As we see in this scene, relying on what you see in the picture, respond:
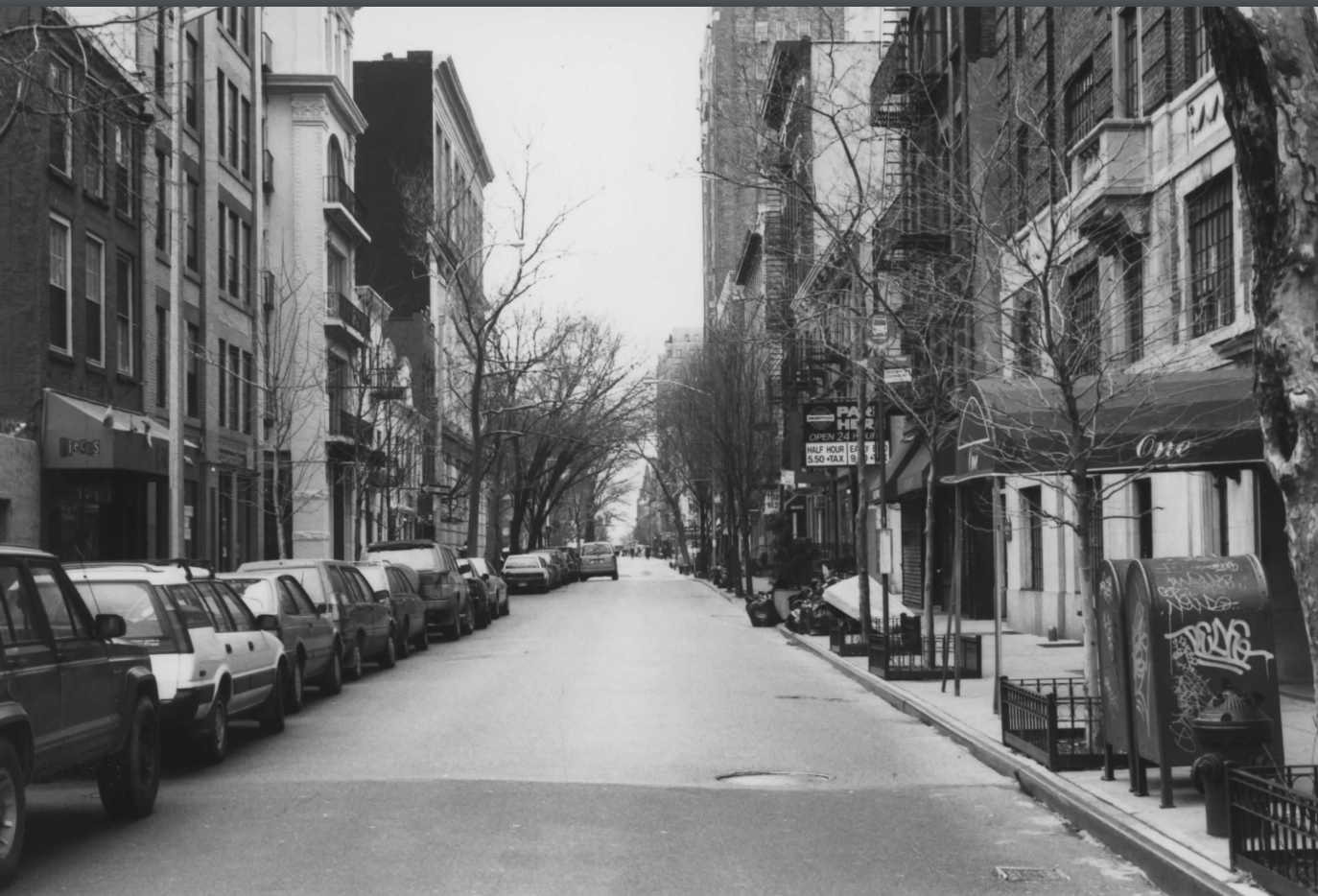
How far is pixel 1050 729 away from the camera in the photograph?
38.2ft

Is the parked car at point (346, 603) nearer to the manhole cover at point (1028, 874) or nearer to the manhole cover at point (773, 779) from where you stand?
the manhole cover at point (773, 779)

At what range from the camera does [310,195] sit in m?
51.4

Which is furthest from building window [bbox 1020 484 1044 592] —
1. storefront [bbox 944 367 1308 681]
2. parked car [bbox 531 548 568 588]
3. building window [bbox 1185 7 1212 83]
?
parked car [bbox 531 548 568 588]

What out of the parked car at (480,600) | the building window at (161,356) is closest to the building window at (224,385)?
the building window at (161,356)

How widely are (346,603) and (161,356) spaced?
1457 centimetres

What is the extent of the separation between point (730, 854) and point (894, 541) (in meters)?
37.5

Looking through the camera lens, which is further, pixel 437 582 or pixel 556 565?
pixel 556 565

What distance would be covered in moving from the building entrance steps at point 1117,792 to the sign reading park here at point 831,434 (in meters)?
11.4

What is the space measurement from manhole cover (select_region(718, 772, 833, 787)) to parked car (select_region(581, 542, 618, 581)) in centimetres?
6616

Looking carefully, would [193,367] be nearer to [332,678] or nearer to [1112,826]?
[332,678]

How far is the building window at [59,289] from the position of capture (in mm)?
27234

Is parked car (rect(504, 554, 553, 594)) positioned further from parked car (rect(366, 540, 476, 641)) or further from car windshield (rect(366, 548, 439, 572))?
car windshield (rect(366, 548, 439, 572))

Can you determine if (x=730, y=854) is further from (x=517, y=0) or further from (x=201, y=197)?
(x=201, y=197)

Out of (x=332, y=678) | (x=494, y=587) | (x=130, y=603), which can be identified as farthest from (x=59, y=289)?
(x=130, y=603)
